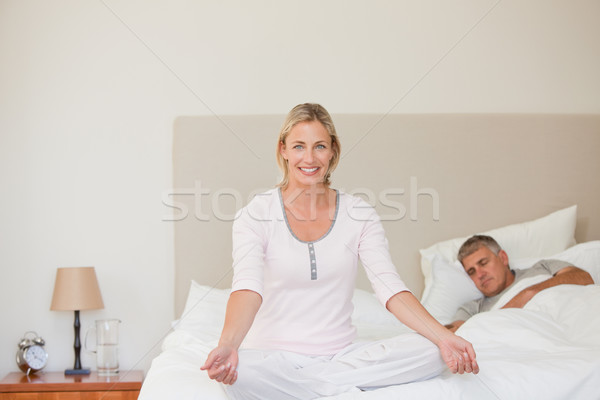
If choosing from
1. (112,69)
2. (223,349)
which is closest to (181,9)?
(112,69)

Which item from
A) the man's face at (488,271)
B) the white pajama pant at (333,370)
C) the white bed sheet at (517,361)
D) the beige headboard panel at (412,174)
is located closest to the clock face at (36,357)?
the beige headboard panel at (412,174)

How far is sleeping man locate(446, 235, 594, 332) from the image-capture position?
269 centimetres

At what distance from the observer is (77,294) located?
306 centimetres

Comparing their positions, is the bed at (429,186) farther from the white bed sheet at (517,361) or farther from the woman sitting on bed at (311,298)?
the woman sitting on bed at (311,298)

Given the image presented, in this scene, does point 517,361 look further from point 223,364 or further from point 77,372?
point 77,372

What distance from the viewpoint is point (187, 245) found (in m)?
3.27

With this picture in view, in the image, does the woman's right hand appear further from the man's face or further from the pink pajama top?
the man's face

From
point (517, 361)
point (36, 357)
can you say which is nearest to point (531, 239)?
point (517, 361)

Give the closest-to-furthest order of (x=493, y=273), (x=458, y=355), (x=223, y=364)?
(x=223, y=364) < (x=458, y=355) < (x=493, y=273)

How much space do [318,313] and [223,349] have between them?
42cm

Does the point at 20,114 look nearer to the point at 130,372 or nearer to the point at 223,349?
the point at 130,372

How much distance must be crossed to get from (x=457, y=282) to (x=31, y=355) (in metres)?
2.01

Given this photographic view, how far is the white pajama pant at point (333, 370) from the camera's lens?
1490mm

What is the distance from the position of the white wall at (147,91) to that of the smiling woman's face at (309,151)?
1443 mm
